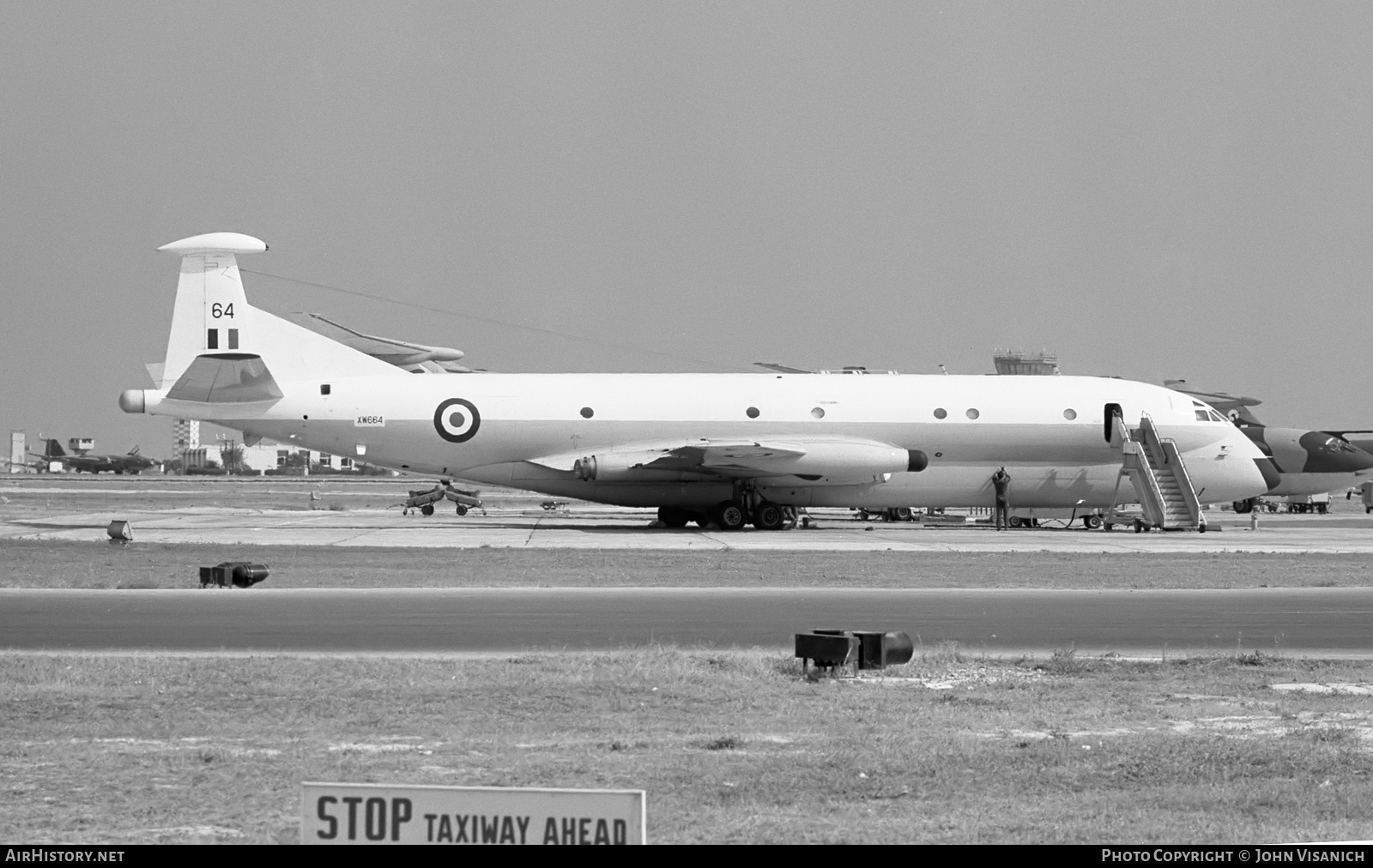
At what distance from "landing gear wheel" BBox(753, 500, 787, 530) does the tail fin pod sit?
13278mm

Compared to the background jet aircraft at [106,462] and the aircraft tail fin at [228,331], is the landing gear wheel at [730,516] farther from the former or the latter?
the background jet aircraft at [106,462]

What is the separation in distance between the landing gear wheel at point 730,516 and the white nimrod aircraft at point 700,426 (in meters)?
0.04

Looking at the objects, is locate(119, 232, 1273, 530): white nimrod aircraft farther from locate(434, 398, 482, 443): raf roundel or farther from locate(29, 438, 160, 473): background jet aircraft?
locate(29, 438, 160, 473): background jet aircraft

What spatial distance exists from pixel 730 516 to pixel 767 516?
106cm

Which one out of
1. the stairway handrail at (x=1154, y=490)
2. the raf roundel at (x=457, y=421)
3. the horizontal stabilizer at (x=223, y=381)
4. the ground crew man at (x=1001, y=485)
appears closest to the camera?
the horizontal stabilizer at (x=223, y=381)

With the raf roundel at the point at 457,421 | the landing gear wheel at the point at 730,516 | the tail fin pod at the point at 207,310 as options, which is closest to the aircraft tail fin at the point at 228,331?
the tail fin pod at the point at 207,310

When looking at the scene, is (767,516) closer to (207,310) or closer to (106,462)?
(207,310)

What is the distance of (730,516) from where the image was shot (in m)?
36.6

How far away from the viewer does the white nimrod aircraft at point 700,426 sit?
35219 millimetres

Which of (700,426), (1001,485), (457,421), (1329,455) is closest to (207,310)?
(457,421)

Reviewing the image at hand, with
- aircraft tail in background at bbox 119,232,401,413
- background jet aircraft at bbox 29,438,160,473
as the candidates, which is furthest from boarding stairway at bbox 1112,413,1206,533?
background jet aircraft at bbox 29,438,160,473

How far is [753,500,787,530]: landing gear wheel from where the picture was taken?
37000 millimetres

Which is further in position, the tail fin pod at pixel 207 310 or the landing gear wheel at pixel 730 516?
the landing gear wheel at pixel 730 516
